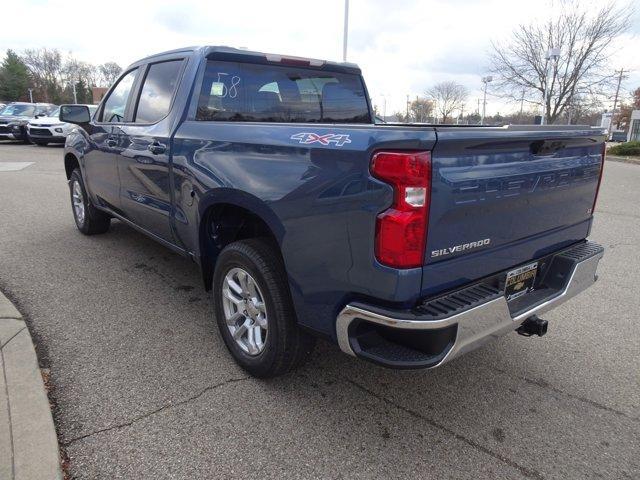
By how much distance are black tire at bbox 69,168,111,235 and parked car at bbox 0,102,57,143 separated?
55.6ft

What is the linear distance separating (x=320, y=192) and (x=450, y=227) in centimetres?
60

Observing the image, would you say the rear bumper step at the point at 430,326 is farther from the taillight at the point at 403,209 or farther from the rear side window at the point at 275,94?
the rear side window at the point at 275,94

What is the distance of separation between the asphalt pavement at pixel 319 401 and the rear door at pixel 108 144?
101cm

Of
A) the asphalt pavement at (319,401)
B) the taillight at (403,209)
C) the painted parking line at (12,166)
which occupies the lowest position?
the painted parking line at (12,166)

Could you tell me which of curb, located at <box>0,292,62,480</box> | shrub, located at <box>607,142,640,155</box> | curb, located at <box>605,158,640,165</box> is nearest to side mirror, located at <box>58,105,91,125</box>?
curb, located at <box>0,292,62,480</box>

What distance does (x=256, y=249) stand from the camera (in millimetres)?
2768

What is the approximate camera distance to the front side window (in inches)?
178

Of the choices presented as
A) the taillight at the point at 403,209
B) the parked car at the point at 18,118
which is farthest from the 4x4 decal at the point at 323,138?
the parked car at the point at 18,118

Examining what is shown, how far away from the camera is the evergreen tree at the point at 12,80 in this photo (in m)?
82.0

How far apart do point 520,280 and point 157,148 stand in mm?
2618

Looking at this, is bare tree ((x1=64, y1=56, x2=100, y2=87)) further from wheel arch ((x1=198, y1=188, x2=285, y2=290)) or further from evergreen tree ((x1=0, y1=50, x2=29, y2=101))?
wheel arch ((x1=198, y1=188, x2=285, y2=290))

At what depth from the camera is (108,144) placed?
14.8 ft

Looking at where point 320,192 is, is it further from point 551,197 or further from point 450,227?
point 551,197

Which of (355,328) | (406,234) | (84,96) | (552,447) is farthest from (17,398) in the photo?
(84,96)
